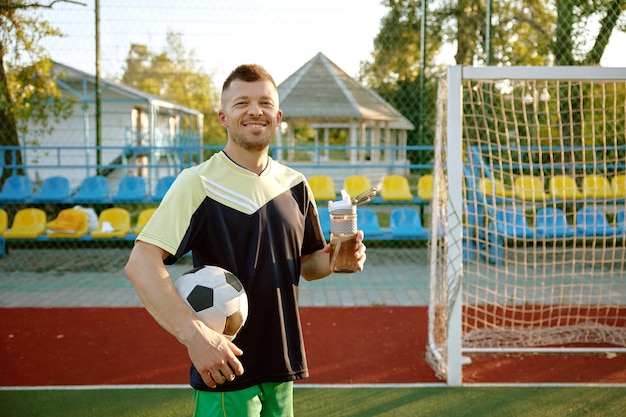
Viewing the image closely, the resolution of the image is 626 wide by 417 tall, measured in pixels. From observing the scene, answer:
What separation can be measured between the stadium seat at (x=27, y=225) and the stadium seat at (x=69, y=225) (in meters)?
0.23

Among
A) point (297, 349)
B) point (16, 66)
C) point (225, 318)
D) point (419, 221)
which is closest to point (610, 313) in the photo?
point (419, 221)

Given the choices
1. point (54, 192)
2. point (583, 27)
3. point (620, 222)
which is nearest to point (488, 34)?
point (583, 27)

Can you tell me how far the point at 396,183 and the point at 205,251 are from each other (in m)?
7.78

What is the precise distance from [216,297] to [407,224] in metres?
7.31

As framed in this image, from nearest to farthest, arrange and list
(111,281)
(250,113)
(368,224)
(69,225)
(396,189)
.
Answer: (250,113)
(111,281)
(69,225)
(368,224)
(396,189)

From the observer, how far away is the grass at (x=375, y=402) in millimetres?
3934

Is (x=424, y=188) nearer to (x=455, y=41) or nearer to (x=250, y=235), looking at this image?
(x=455, y=41)

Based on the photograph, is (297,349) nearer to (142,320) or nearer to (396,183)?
(142,320)

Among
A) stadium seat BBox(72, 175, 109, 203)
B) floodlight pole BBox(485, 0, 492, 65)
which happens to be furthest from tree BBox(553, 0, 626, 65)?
stadium seat BBox(72, 175, 109, 203)

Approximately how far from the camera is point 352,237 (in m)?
2.27

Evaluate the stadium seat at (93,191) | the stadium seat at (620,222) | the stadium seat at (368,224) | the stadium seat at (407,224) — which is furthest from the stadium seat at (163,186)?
the stadium seat at (620,222)

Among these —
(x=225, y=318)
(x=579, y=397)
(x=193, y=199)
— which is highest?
(x=193, y=199)

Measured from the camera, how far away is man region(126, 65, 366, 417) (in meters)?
2.13

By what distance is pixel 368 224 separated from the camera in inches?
348
